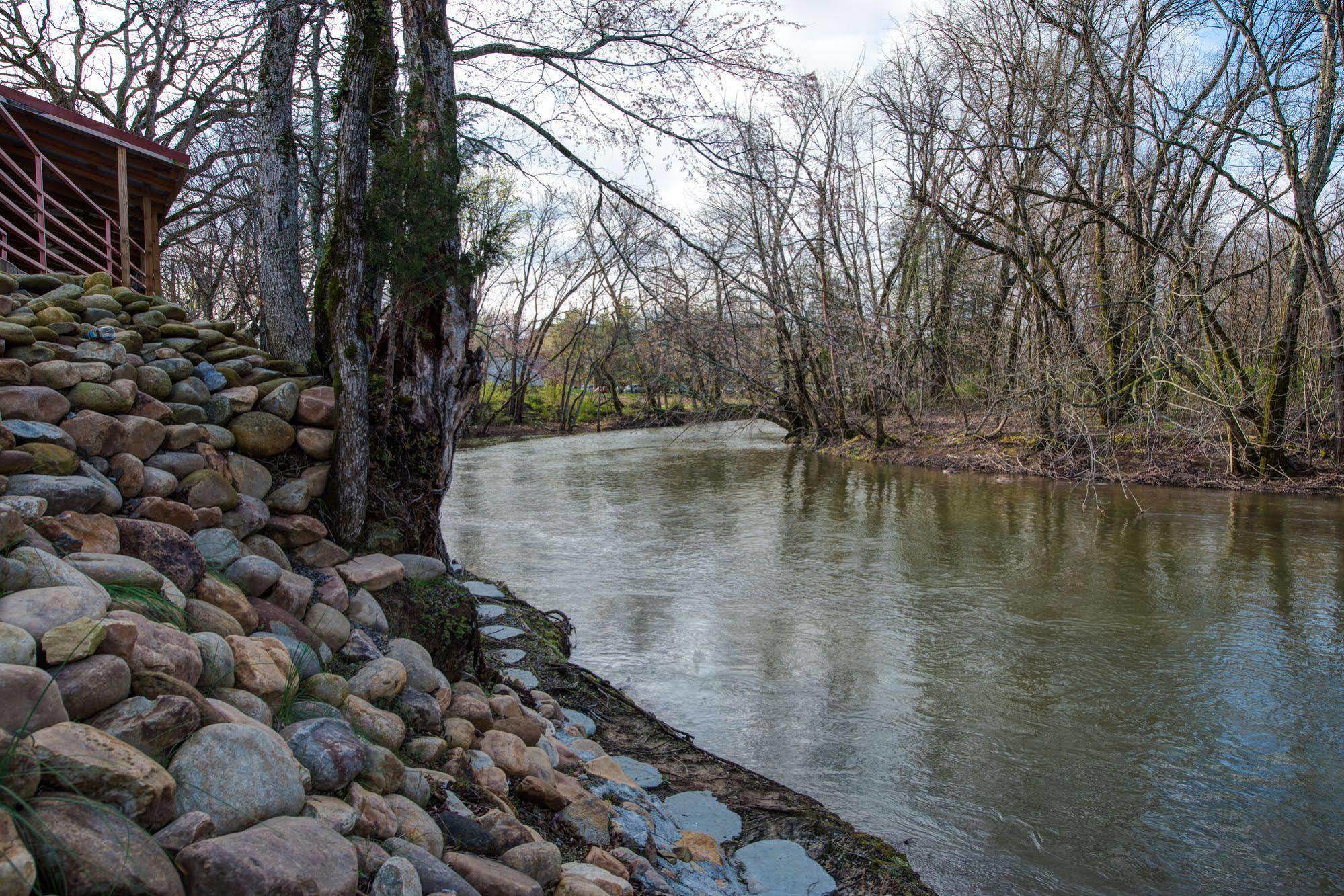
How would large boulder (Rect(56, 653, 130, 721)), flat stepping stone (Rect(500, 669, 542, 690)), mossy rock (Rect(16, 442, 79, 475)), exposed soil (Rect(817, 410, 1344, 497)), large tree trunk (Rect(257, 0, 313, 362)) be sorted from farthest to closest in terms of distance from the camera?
exposed soil (Rect(817, 410, 1344, 497)) < large tree trunk (Rect(257, 0, 313, 362)) < flat stepping stone (Rect(500, 669, 542, 690)) < mossy rock (Rect(16, 442, 79, 475)) < large boulder (Rect(56, 653, 130, 721))

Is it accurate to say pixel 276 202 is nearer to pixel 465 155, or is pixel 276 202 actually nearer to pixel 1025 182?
pixel 465 155

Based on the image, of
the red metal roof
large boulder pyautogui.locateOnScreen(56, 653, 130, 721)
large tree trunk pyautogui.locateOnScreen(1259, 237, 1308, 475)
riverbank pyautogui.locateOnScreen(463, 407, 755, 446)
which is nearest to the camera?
large boulder pyautogui.locateOnScreen(56, 653, 130, 721)

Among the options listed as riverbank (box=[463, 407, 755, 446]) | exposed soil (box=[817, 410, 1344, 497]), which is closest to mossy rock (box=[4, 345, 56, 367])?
exposed soil (box=[817, 410, 1344, 497])

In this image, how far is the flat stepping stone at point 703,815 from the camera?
3457 millimetres

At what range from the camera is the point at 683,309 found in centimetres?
746

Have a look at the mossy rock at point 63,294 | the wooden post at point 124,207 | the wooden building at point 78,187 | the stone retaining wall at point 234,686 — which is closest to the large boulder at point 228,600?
the stone retaining wall at point 234,686

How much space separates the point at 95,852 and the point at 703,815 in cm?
252

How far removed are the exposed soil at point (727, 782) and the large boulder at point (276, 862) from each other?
2025mm

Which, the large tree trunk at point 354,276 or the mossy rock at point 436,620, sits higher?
the large tree trunk at point 354,276

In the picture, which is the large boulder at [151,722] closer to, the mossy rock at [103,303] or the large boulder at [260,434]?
the large boulder at [260,434]

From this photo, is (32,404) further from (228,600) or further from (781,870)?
(781,870)

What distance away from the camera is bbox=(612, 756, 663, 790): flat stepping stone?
3.81 meters

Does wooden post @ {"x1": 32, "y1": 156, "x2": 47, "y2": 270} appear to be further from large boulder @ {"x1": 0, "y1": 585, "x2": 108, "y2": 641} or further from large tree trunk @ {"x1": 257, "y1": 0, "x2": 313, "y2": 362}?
large boulder @ {"x1": 0, "y1": 585, "x2": 108, "y2": 641}

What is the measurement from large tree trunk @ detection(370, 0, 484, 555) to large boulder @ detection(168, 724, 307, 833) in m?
2.29
